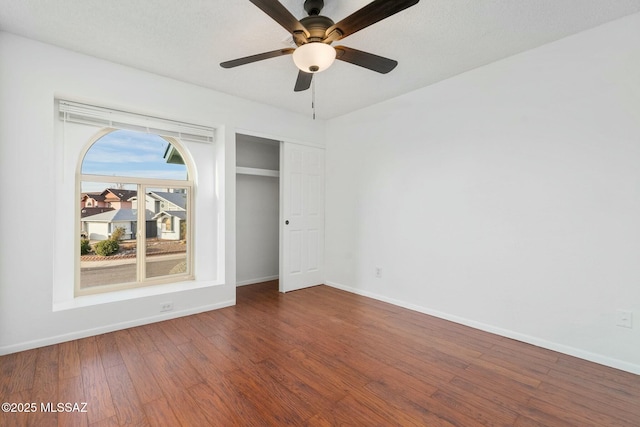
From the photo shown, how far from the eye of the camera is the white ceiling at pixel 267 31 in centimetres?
208

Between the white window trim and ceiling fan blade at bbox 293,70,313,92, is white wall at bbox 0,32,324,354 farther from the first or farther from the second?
ceiling fan blade at bbox 293,70,313,92

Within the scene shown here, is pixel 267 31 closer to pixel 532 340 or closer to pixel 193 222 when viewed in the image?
pixel 193 222

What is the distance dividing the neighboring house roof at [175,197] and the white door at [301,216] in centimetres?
130

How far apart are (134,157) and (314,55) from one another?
2.51 meters

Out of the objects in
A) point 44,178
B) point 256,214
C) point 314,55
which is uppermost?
point 314,55

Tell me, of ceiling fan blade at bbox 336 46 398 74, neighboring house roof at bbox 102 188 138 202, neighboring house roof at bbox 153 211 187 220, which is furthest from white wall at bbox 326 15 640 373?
neighboring house roof at bbox 102 188 138 202

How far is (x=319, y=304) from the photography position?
3.71 metres

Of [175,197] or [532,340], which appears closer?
[532,340]

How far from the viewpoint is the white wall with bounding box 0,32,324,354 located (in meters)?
2.40

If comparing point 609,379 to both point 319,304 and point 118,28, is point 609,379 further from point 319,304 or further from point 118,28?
point 118,28

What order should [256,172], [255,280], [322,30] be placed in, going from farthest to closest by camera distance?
[255,280], [256,172], [322,30]

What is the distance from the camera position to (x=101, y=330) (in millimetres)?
2771

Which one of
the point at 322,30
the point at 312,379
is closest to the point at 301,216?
the point at 312,379

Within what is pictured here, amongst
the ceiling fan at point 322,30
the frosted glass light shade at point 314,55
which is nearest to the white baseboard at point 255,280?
the ceiling fan at point 322,30
